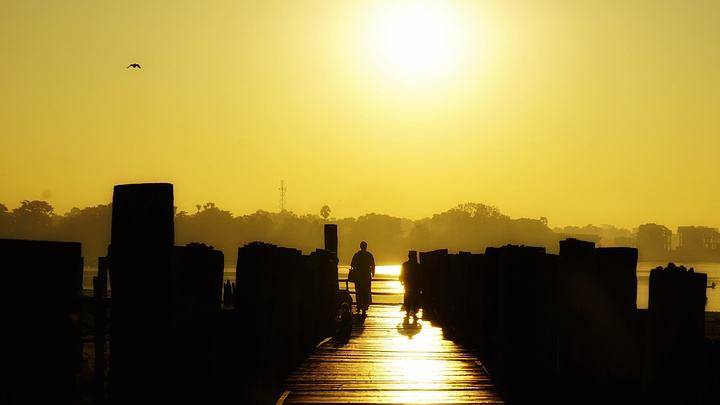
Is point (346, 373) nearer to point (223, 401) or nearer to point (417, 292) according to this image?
point (223, 401)

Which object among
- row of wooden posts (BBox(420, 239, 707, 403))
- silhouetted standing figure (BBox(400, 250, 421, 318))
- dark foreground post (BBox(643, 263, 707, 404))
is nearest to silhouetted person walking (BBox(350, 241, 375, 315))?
silhouetted standing figure (BBox(400, 250, 421, 318))

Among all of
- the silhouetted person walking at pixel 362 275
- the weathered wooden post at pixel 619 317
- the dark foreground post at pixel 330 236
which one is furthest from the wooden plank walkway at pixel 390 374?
the dark foreground post at pixel 330 236

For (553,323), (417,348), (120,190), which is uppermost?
(120,190)

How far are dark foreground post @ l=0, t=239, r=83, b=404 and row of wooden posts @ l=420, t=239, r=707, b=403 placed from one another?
3.80 m

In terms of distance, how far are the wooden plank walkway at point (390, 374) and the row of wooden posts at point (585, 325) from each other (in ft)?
1.51

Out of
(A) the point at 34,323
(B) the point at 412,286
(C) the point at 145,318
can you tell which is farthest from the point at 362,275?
(A) the point at 34,323

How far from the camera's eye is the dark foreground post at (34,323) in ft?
13.5

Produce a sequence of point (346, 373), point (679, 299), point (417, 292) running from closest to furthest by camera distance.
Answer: point (679, 299) < point (346, 373) < point (417, 292)

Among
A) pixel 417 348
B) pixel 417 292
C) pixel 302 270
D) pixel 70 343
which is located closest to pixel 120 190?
pixel 70 343

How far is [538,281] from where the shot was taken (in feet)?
31.3

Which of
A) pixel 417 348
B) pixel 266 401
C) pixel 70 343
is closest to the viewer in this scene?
pixel 70 343

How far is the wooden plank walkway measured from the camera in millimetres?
9780

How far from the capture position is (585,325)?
749 centimetres

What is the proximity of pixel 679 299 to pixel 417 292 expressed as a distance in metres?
16.4
